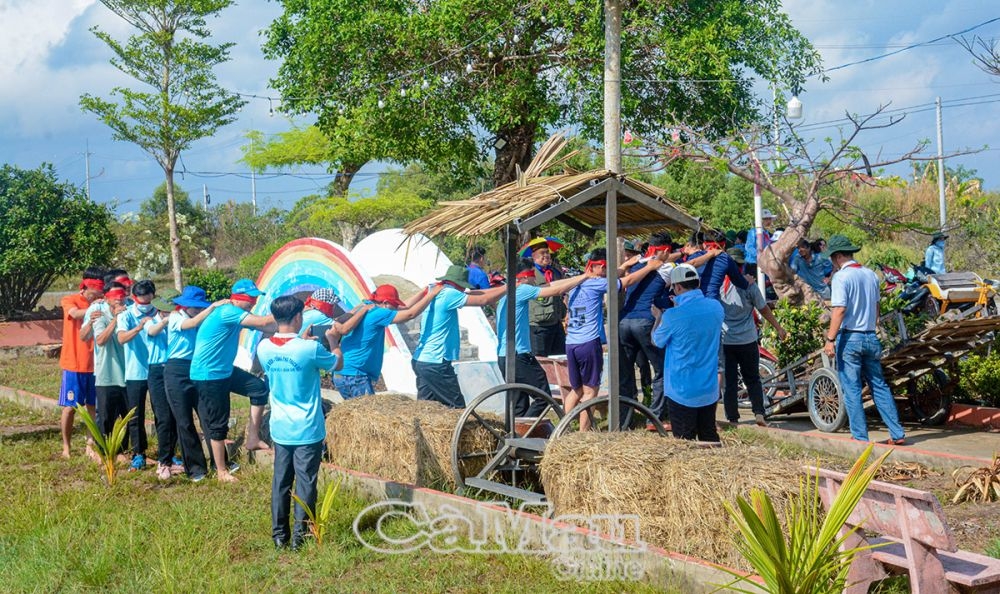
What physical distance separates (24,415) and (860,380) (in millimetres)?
10400

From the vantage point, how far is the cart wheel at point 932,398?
967 cm

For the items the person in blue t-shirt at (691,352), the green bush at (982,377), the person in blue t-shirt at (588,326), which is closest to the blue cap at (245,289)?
the person in blue t-shirt at (588,326)

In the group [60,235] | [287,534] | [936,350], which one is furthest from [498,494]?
[60,235]

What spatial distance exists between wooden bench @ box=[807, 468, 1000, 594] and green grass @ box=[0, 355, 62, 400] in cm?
1224

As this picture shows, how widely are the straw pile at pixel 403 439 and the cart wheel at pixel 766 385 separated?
14.2 feet

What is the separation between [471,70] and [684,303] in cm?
1070

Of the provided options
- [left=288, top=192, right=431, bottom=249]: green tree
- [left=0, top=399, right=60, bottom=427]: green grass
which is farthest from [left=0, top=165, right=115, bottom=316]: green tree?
[left=0, top=399, right=60, bottom=427]: green grass

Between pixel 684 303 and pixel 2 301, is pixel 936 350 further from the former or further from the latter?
pixel 2 301

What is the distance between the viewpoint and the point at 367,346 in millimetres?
9180

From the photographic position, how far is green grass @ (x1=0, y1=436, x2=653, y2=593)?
18.1ft

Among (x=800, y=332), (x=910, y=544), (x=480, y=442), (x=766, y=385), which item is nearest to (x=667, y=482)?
(x=910, y=544)

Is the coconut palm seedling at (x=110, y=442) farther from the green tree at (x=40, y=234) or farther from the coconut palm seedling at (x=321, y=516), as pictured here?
the green tree at (x=40, y=234)

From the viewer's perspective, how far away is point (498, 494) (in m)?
7.10

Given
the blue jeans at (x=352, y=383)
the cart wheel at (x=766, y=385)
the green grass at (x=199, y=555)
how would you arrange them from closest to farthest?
the green grass at (x=199, y=555)
the blue jeans at (x=352, y=383)
the cart wheel at (x=766, y=385)
